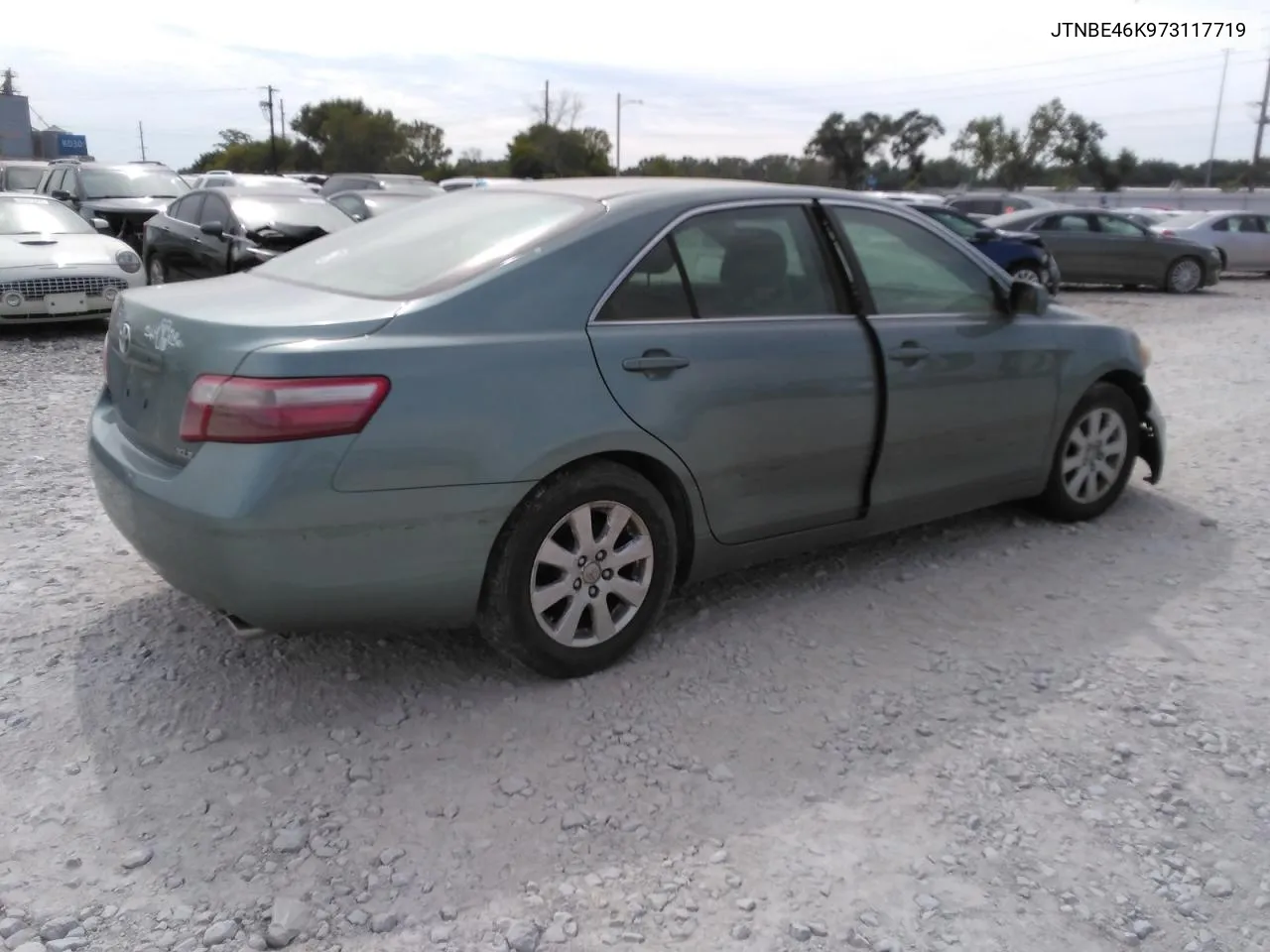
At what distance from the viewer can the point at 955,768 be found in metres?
3.08

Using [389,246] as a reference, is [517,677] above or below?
below

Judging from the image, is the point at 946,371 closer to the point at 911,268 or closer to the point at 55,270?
the point at 911,268

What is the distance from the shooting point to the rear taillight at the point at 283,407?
2.87 meters

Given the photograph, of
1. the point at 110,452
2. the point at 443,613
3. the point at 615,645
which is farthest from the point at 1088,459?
the point at 110,452

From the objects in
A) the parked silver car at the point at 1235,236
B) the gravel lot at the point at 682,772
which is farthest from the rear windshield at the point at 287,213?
the parked silver car at the point at 1235,236

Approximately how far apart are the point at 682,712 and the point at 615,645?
0.34 meters

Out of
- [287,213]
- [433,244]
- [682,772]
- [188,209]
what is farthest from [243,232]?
[682,772]

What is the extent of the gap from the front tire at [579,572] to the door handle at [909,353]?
1.16 metres

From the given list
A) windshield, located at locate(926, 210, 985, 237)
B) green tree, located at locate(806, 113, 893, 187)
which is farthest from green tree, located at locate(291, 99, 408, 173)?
windshield, located at locate(926, 210, 985, 237)

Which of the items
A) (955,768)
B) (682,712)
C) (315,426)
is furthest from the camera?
(682,712)

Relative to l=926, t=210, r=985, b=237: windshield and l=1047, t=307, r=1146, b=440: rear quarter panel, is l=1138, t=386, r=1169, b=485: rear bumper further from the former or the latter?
l=926, t=210, r=985, b=237: windshield

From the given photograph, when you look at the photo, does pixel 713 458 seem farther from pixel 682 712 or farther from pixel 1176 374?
pixel 1176 374

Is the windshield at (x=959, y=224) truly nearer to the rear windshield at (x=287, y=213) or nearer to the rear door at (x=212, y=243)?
the rear windshield at (x=287, y=213)

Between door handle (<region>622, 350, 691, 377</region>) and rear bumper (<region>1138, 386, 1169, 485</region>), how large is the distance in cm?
297
